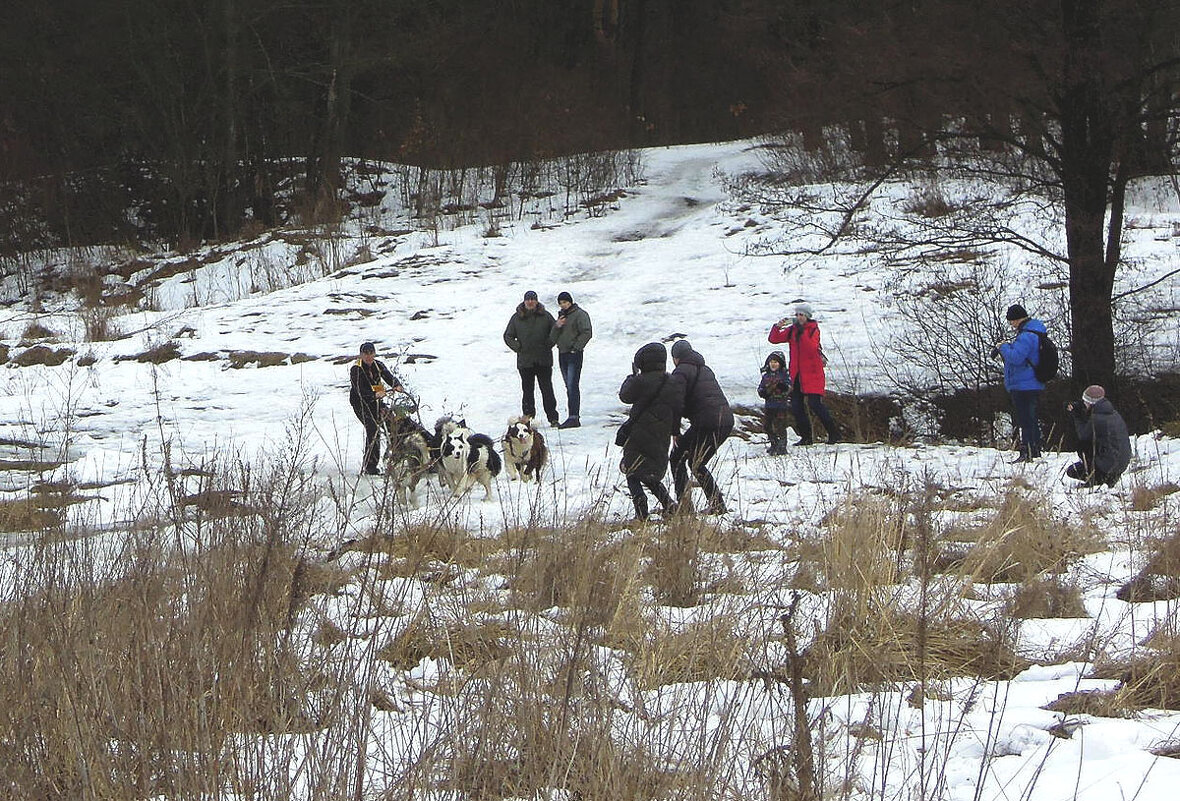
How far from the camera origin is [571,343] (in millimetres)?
12961

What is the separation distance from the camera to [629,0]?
35375 mm

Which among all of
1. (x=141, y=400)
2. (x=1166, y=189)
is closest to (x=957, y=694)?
(x=141, y=400)

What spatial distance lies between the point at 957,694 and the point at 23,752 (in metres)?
2.80

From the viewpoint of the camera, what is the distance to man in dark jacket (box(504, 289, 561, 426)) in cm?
1294

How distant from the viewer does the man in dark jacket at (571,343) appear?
12961 mm

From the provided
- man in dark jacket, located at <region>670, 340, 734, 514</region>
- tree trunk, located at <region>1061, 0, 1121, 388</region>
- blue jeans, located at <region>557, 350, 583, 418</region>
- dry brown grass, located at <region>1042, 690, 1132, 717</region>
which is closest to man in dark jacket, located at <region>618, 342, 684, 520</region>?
man in dark jacket, located at <region>670, 340, 734, 514</region>

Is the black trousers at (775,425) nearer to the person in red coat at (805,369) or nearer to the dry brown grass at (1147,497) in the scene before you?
the person in red coat at (805,369)

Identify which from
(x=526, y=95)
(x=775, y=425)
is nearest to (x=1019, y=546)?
(x=775, y=425)

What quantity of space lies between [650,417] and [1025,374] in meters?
4.44

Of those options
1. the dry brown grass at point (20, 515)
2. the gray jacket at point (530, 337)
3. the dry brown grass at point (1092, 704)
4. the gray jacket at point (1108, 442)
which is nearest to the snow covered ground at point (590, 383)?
the dry brown grass at point (1092, 704)

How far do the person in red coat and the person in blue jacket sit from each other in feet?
6.39

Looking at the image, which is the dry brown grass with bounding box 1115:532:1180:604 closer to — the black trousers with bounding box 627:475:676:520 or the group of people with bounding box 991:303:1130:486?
A: the group of people with bounding box 991:303:1130:486

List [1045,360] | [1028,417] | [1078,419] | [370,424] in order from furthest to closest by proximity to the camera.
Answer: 1. [1028,417]
2. [1045,360]
3. [370,424]
4. [1078,419]

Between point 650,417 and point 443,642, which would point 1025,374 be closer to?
point 650,417
